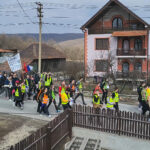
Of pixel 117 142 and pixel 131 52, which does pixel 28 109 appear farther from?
pixel 131 52

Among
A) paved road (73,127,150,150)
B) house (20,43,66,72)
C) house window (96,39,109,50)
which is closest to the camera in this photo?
paved road (73,127,150,150)

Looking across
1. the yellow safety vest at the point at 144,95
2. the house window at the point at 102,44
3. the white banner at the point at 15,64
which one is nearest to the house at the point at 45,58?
the house window at the point at 102,44

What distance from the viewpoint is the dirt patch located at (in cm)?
786

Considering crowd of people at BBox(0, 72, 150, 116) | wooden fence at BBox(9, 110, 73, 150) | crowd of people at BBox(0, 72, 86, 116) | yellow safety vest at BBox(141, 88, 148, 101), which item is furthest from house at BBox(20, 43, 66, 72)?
wooden fence at BBox(9, 110, 73, 150)

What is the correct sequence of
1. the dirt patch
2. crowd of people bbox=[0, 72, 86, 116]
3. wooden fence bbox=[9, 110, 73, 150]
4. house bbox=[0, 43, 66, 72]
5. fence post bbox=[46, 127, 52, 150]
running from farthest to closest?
1. house bbox=[0, 43, 66, 72]
2. crowd of people bbox=[0, 72, 86, 116]
3. the dirt patch
4. fence post bbox=[46, 127, 52, 150]
5. wooden fence bbox=[9, 110, 73, 150]

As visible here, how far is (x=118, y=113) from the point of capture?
25.8ft

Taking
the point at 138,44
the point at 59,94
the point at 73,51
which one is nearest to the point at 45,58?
the point at 138,44

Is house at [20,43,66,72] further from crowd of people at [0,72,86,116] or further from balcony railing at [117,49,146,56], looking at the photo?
crowd of people at [0,72,86,116]

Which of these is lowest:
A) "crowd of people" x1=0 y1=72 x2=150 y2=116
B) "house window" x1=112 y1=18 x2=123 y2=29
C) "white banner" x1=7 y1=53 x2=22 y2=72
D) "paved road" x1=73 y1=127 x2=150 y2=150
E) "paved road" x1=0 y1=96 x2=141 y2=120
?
"paved road" x1=73 y1=127 x2=150 y2=150

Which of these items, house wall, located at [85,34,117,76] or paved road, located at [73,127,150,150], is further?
house wall, located at [85,34,117,76]

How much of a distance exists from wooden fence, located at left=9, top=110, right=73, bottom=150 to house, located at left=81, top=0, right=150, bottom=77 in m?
15.6

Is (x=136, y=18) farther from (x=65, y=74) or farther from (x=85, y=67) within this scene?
(x=65, y=74)

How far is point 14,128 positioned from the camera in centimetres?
908

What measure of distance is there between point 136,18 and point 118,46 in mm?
3808
